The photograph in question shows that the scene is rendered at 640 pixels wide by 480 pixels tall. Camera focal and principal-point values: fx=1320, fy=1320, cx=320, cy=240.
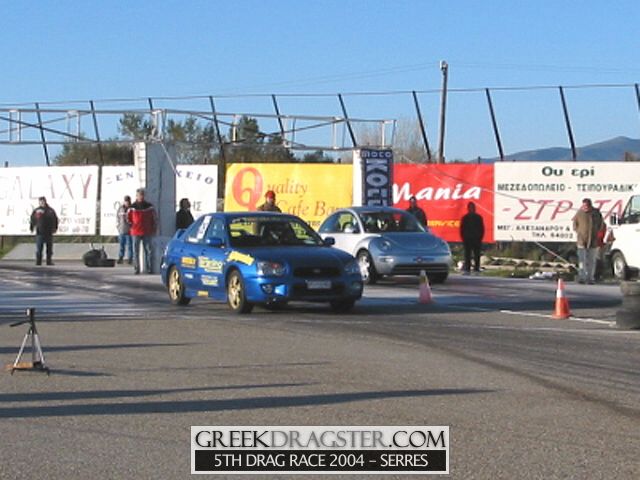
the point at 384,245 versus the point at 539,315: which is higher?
the point at 384,245

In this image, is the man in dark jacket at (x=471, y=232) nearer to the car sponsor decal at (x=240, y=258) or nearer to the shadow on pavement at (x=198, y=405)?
the car sponsor decal at (x=240, y=258)

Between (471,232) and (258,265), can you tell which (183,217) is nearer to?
(471,232)

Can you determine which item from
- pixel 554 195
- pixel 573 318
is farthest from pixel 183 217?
pixel 573 318

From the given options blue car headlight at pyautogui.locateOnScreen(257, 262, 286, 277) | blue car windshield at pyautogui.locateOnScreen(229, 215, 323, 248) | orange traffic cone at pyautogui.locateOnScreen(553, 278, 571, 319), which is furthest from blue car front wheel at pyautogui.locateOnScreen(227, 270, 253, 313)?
orange traffic cone at pyautogui.locateOnScreen(553, 278, 571, 319)

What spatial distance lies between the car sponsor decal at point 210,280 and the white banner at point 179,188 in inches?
811

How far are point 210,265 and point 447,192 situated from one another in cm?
1910

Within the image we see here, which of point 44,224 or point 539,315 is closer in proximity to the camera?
point 539,315

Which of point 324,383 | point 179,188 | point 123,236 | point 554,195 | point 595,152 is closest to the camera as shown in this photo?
point 324,383

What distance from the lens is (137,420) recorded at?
9633 millimetres

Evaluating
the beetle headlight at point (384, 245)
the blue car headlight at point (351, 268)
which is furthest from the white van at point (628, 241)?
the blue car headlight at point (351, 268)

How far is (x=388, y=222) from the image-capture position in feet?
85.8

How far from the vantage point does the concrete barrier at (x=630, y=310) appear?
646 inches

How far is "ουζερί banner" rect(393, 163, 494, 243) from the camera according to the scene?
36.8 metres

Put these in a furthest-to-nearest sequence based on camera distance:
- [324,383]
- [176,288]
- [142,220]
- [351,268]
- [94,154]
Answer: [94,154] < [142,220] < [176,288] < [351,268] < [324,383]
